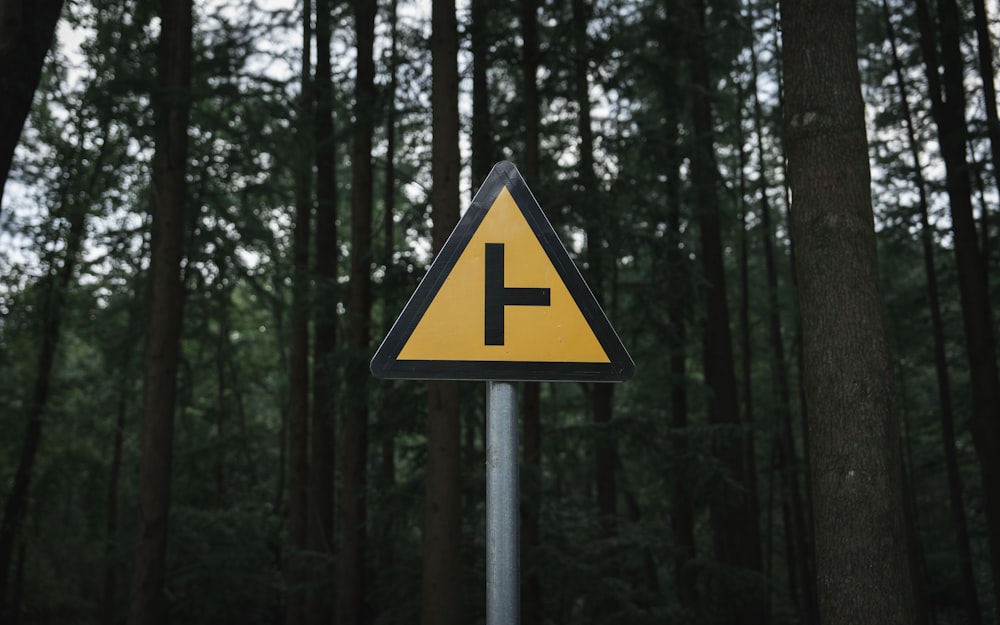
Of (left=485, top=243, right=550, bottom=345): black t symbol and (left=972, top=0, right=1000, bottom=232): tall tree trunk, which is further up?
(left=972, top=0, right=1000, bottom=232): tall tree trunk

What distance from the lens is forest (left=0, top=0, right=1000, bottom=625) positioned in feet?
13.2

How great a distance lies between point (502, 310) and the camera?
7.98 ft

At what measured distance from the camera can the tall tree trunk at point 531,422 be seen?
8852 millimetres

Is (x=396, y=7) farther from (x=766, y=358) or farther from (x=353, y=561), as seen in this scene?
(x=766, y=358)

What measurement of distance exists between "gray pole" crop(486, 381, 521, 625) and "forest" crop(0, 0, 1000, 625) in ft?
7.21

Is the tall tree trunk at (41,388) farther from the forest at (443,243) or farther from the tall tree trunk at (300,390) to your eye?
the tall tree trunk at (300,390)

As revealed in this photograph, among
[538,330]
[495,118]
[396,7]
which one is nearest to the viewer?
[538,330]

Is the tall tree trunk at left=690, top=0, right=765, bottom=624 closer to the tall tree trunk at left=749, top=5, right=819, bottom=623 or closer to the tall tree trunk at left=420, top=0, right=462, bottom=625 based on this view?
the tall tree trunk at left=749, top=5, right=819, bottom=623

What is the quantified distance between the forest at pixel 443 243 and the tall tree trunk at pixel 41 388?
0.09 meters

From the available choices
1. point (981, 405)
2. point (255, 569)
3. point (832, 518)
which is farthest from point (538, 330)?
point (255, 569)

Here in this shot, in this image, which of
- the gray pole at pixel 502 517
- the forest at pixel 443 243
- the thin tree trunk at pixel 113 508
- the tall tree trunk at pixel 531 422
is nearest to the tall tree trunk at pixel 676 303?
the forest at pixel 443 243

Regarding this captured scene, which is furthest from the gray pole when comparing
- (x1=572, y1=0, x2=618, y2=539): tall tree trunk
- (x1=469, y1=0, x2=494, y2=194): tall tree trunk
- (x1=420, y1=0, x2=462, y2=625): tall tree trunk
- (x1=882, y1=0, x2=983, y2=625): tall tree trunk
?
(x1=882, y1=0, x2=983, y2=625): tall tree trunk

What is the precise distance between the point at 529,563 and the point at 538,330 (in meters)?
7.09

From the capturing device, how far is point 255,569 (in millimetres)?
14273
